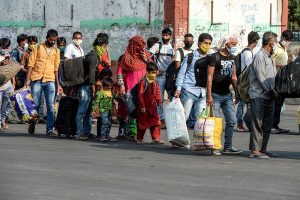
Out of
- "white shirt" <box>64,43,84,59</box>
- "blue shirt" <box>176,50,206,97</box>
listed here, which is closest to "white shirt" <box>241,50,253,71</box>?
"blue shirt" <box>176,50,206,97</box>

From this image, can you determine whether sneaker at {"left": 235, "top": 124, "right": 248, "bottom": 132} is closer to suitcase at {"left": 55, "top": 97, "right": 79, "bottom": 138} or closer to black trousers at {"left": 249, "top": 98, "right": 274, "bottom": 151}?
suitcase at {"left": 55, "top": 97, "right": 79, "bottom": 138}

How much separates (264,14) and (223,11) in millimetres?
2082

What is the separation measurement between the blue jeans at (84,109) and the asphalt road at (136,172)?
23.1 inches

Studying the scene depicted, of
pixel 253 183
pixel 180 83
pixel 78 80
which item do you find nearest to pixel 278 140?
pixel 180 83

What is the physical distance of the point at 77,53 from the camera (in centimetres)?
1995

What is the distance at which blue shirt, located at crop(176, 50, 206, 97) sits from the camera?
16.8m

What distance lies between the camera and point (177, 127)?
16.1 metres

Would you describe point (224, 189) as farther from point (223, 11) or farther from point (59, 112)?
point (223, 11)

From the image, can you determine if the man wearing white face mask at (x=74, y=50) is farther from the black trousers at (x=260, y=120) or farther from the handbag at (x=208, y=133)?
the black trousers at (x=260, y=120)

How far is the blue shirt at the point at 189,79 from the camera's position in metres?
16.8

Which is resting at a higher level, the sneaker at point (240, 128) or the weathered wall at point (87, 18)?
the weathered wall at point (87, 18)

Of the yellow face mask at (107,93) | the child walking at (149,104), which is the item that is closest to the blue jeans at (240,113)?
the child walking at (149,104)

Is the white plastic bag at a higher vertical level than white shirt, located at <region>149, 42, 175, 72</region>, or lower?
lower

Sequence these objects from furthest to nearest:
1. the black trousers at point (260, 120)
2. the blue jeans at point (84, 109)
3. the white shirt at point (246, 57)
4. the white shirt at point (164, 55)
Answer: the white shirt at point (164, 55) → the white shirt at point (246, 57) → the blue jeans at point (84, 109) → the black trousers at point (260, 120)
